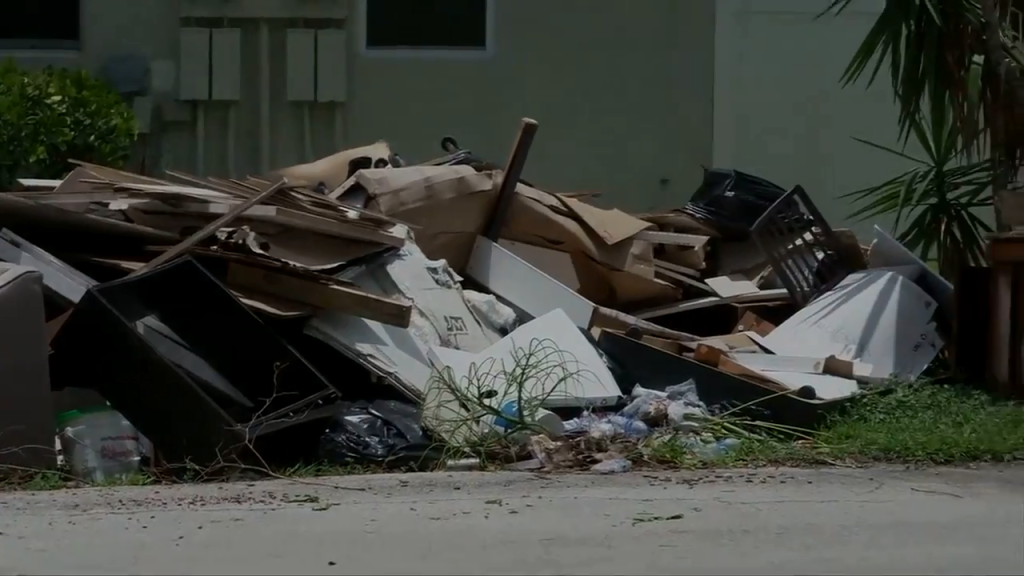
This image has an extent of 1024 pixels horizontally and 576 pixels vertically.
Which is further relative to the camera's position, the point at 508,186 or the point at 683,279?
the point at 683,279

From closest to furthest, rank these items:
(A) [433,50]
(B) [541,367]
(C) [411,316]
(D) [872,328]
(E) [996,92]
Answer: (B) [541,367] → (C) [411,316] → (D) [872,328] → (E) [996,92] → (A) [433,50]

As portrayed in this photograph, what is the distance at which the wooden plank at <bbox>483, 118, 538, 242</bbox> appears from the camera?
8.20 m

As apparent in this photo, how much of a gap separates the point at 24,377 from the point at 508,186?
3479 mm

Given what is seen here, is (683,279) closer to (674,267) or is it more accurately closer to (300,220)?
(674,267)

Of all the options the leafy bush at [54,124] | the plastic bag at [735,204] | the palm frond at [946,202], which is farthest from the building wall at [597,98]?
the palm frond at [946,202]

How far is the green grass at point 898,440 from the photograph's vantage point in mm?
6152

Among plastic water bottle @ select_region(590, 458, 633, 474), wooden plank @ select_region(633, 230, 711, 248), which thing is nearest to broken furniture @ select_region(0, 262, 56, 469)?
plastic water bottle @ select_region(590, 458, 633, 474)

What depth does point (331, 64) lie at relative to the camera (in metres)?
11.0

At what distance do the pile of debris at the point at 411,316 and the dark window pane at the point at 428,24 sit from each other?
2758 millimetres

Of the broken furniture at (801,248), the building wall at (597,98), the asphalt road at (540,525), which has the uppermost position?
the building wall at (597,98)

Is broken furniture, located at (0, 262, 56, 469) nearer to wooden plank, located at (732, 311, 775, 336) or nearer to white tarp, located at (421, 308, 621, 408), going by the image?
white tarp, located at (421, 308, 621, 408)

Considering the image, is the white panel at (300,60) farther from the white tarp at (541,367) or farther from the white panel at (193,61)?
the white tarp at (541,367)

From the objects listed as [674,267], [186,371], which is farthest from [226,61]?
[186,371]

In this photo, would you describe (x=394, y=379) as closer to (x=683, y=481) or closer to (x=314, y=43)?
(x=683, y=481)
